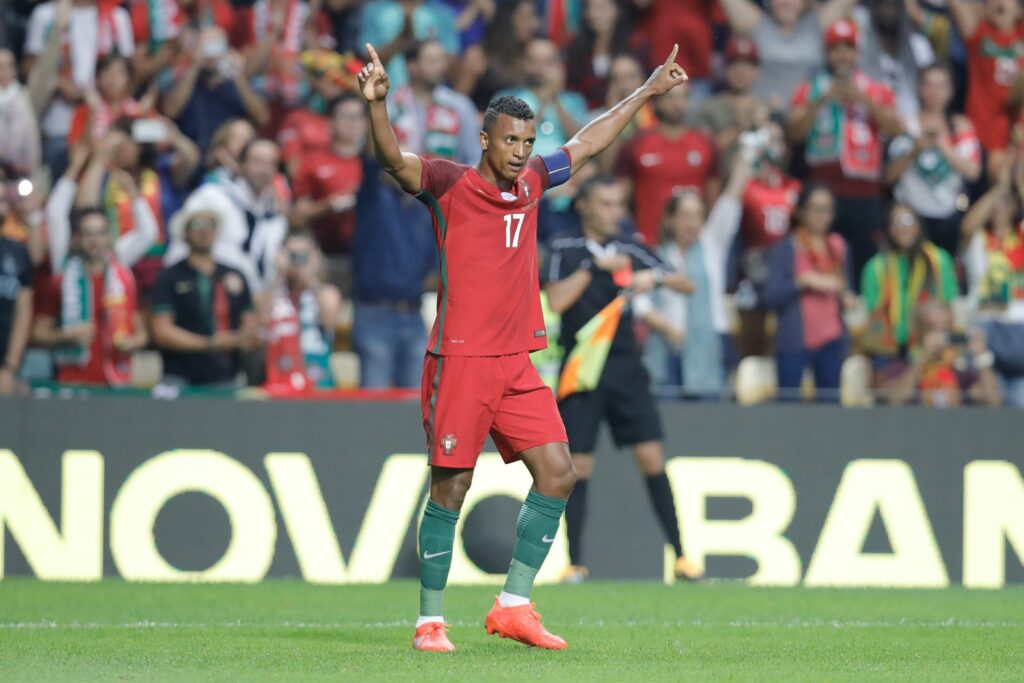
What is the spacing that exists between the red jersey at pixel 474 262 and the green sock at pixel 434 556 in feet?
2.18

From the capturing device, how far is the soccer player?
6.52m

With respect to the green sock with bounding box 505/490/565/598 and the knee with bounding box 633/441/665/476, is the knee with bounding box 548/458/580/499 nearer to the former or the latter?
the green sock with bounding box 505/490/565/598

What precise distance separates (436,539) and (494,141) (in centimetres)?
160

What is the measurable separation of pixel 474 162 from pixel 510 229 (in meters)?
6.76

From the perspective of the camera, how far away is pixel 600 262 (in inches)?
394

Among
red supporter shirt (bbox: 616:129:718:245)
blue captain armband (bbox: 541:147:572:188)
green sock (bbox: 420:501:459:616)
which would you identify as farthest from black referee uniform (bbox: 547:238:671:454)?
green sock (bbox: 420:501:459:616)

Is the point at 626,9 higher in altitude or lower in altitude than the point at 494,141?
higher

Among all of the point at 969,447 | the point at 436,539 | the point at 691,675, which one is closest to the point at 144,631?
the point at 436,539

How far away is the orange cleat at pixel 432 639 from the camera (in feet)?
21.3

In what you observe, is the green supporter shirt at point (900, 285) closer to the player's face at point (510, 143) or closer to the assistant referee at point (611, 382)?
the assistant referee at point (611, 382)

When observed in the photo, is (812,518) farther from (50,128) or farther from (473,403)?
(50,128)

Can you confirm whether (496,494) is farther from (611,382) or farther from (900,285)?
(900,285)

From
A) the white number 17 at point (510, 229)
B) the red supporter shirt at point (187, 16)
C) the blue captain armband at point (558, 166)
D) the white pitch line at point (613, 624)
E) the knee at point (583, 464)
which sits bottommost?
the white pitch line at point (613, 624)

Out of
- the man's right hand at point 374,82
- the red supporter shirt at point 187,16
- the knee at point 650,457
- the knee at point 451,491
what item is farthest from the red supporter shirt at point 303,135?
the man's right hand at point 374,82
